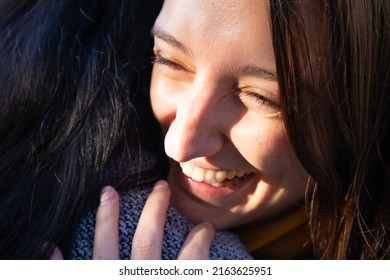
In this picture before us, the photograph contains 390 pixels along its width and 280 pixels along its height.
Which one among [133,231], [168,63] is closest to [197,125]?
[168,63]

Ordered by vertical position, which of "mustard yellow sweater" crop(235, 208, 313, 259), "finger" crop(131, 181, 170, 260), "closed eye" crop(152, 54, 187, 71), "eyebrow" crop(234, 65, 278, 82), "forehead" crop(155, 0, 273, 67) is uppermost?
"forehead" crop(155, 0, 273, 67)

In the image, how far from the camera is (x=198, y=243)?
1342mm

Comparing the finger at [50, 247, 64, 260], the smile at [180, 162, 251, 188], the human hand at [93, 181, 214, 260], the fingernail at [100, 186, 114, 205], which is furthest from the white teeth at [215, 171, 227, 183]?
the finger at [50, 247, 64, 260]

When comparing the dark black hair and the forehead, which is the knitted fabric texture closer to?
the dark black hair

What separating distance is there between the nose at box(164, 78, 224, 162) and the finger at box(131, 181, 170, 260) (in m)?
0.13

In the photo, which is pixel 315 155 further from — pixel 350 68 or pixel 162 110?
pixel 162 110

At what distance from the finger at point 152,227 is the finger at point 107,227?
0.14ft

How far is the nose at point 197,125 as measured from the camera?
1.24 m

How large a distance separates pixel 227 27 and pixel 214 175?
13.4 inches

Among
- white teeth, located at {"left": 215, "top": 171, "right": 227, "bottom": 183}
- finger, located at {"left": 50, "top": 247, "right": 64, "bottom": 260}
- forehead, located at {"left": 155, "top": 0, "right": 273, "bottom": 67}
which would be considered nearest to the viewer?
forehead, located at {"left": 155, "top": 0, "right": 273, "bottom": 67}

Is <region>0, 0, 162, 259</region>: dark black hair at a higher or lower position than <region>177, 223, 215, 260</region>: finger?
higher

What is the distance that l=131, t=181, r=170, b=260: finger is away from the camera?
1.29 meters

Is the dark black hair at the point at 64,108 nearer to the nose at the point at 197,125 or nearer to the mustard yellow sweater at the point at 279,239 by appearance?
the nose at the point at 197,125
